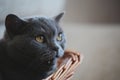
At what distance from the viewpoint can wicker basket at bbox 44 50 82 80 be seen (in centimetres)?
79

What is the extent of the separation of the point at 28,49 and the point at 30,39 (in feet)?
0.08

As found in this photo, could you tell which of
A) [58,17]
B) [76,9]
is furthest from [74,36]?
[58,17]

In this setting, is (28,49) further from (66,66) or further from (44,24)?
(66,66)

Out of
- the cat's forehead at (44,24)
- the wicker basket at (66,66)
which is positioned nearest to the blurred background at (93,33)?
the wicker basket at (66,66)

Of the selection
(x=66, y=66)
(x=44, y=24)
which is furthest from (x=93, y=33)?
(x=44, y=24)

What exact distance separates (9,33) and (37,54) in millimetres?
97

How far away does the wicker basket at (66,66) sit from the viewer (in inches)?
31.0

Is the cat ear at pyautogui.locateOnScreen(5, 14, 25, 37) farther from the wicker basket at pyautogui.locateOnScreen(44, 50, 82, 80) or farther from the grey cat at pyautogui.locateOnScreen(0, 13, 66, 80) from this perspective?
the wicker basket at pyautogui.locateOnScreen(44, 50, 82, 80)

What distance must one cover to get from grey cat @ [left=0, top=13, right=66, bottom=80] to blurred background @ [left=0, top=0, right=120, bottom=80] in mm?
567

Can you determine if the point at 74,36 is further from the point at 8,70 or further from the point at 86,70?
the point at 8,70

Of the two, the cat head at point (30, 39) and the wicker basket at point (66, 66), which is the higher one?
the cat head at point (30, 39)

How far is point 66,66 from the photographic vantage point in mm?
854

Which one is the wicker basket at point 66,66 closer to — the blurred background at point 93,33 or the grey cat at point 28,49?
the grey cat at point 28,49

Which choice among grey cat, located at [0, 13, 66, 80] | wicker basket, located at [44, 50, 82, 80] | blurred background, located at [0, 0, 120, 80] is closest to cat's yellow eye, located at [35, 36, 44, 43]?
grey cat, located at [0, 13, 66, 80]
